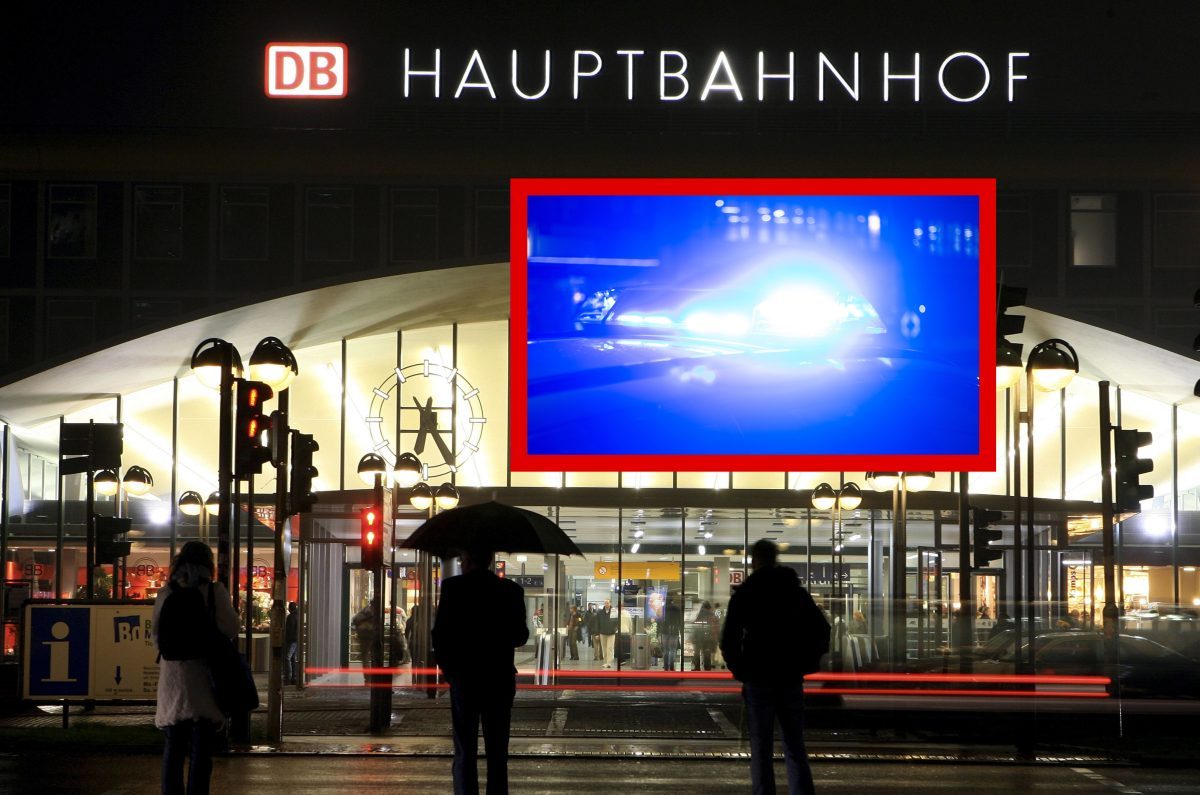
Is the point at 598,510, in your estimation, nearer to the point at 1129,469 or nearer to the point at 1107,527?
the point at 1107,527

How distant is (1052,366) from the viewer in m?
17.1

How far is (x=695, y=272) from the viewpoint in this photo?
19.8 metres

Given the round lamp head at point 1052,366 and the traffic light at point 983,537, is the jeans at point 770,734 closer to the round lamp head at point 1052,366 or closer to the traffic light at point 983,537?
the round lamp head at point 1052,366

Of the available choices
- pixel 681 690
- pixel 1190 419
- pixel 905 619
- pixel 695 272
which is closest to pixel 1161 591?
pixel 1190 419

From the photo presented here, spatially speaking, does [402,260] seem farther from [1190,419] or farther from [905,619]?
[1190,419]

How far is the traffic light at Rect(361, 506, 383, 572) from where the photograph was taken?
21203 mm

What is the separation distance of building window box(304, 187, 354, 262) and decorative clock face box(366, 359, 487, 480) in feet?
19.3

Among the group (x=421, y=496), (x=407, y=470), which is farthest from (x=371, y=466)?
(x=421, y=496)

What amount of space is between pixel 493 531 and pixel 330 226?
1922cm

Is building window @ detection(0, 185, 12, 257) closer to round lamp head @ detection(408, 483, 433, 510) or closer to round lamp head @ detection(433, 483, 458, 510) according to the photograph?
Answer: round lamp head @ detection(408, 483, 433, 510)

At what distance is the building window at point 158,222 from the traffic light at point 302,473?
1302 centimetres

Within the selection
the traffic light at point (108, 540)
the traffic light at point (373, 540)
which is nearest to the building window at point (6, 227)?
the traffic light at point (108, 540)

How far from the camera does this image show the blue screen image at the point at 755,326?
19.4 meters

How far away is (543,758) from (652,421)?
210 inches
